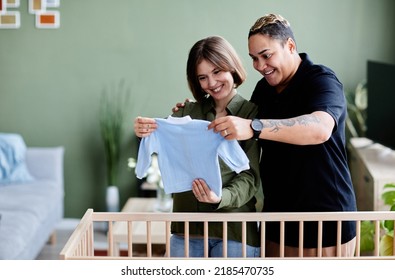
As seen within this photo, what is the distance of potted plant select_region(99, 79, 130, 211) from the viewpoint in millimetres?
4121

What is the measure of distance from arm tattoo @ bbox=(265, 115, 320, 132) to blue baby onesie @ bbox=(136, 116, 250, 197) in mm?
111

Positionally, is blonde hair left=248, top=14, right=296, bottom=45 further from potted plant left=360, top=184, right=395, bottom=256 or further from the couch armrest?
the couch armrest

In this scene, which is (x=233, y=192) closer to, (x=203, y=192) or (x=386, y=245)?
(x=203, y=192)

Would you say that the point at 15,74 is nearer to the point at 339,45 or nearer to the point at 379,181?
the point at 339,45

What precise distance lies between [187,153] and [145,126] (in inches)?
4.7

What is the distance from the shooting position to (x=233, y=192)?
5.10 ft

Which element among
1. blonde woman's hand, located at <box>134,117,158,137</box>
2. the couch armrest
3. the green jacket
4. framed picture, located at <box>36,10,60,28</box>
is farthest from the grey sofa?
blonde woman's hand, located at <box>134,117,158,137</box>

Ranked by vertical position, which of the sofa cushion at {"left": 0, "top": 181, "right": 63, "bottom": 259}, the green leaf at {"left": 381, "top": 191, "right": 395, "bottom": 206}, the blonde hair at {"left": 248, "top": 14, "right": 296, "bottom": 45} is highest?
the blonde hair at {"left": 248, "top": 14, "right": 296, "bottom": 45}

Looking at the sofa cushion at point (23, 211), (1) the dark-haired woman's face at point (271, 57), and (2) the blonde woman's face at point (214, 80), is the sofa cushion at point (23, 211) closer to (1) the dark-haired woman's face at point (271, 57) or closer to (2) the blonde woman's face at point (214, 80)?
(2) the blonde woman's face at point (214, 80)

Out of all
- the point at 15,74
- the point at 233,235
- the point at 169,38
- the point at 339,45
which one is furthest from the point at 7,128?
the point at 233,235

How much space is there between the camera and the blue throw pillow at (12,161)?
12.9ft

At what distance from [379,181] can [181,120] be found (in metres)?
1.80

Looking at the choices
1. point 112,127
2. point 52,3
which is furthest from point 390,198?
point 52,3
